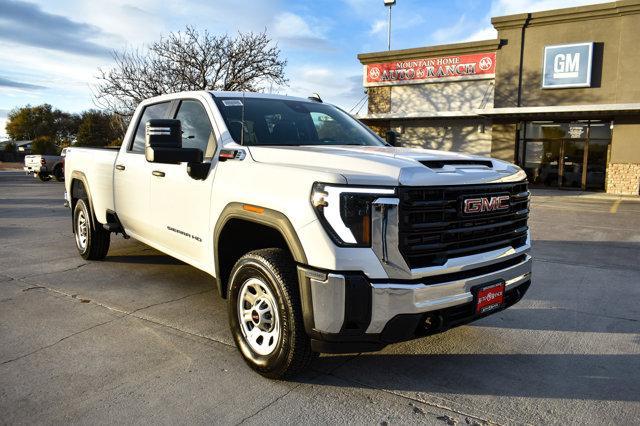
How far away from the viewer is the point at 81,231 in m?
6.60

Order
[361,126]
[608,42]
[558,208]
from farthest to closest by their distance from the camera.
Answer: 1. [608,42]
2. [558,208]
3. [361,126]

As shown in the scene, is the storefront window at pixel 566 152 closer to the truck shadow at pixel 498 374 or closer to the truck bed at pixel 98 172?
the truck shadow at pixel 498 374

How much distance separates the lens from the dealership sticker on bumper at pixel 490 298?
10.3ft

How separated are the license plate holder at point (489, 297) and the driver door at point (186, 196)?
203 cm

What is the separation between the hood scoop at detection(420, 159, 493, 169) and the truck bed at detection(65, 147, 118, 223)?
3.85 metres

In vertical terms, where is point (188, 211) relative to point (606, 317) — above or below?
above

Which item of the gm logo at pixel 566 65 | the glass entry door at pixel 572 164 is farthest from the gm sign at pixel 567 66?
the glass entry door at pixel 572 164

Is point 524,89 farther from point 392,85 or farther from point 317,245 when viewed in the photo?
point 317,245

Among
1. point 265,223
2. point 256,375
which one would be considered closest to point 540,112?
point 265,223

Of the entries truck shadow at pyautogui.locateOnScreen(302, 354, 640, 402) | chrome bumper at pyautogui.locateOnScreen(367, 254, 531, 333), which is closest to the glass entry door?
truck shadow at pyautogui.locateOnScreen(302, 354, 640, 402)

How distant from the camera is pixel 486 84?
22875 mm

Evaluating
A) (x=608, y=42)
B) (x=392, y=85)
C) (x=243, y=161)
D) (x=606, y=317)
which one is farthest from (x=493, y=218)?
(x=392, y=85)

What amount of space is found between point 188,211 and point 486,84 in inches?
846

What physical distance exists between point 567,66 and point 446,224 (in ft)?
67.6
